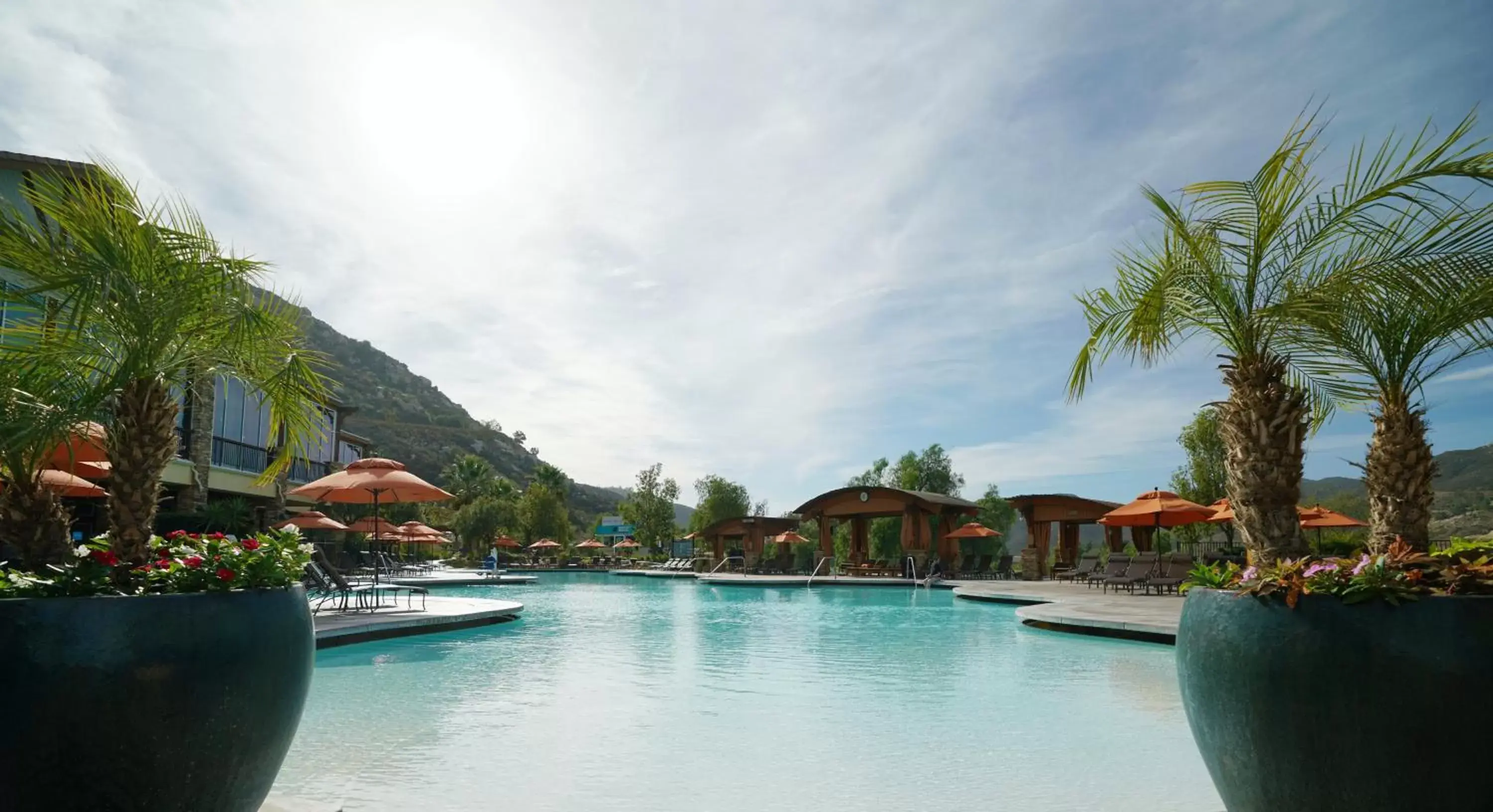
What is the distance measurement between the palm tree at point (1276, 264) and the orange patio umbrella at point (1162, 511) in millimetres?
15881

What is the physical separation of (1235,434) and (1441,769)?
1.91m

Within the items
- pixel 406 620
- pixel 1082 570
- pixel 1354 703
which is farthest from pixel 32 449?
pixel 1082 570

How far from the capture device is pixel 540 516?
168 ft

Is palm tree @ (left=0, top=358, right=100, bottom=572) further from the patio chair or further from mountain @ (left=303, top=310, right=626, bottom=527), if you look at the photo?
mountain @ (left=303, top=310, right=626, bottom=527)

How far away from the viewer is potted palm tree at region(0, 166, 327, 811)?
2.51 metres

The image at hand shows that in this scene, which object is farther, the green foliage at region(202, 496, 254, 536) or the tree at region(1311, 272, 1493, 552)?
the green foliage at region(202, 496, 254, 536)

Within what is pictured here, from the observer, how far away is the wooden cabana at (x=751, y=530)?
38.1 m

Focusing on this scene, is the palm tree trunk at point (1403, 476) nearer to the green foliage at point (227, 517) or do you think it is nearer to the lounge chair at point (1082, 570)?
the lounge chair at point (1082, 570)

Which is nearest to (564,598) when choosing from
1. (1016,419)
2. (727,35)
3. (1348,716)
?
(727,35)

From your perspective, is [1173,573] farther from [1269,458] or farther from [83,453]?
[83,453]

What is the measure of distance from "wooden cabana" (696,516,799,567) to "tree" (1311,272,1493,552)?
1276 inches

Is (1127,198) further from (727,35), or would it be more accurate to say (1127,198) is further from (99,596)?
(99,596)

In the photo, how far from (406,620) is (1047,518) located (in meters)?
23.4

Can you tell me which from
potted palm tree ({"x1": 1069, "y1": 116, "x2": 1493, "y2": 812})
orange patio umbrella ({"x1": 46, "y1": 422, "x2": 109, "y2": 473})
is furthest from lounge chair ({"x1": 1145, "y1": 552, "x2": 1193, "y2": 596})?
orange patio umbrella ({"x1": 46, "y1": 422, "x2": 109, "y2": 473})
